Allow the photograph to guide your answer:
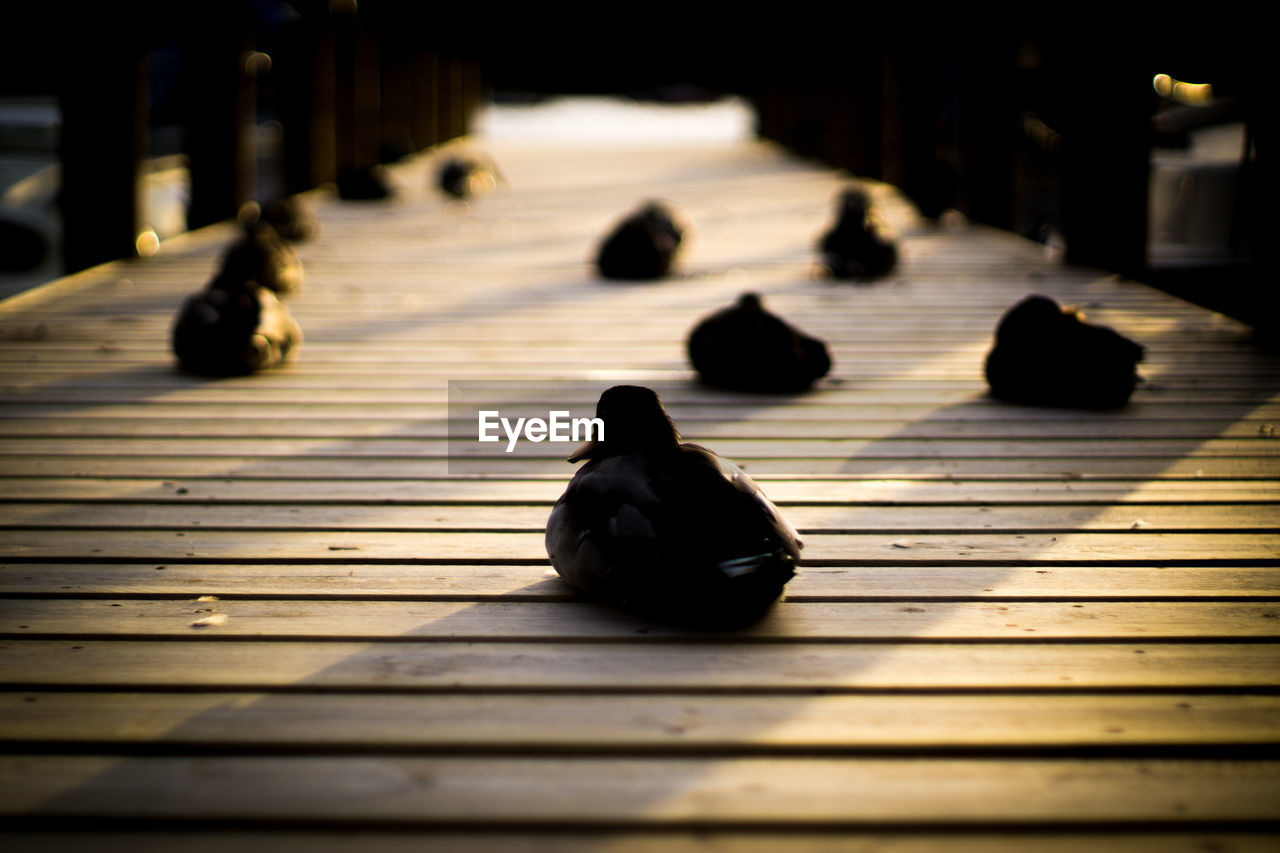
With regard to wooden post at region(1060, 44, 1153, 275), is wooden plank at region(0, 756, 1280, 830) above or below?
below

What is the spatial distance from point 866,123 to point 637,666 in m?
14.2

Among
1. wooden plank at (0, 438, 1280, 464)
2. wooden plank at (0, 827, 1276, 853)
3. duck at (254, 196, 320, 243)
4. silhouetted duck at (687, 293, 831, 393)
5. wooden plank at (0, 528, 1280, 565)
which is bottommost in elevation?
wooden plank at (0, 438, 1280, 464)

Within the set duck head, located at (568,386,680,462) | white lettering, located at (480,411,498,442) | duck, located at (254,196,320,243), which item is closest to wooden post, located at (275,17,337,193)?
duck, located at (254,196,320,243)

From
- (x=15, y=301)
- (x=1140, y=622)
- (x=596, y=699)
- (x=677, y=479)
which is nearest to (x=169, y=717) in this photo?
(x=596, y=699)

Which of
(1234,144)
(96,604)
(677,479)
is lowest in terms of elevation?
(96,604)

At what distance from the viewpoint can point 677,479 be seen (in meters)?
2.32

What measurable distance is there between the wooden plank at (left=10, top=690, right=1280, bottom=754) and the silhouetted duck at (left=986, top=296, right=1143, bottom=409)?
8.08 ft

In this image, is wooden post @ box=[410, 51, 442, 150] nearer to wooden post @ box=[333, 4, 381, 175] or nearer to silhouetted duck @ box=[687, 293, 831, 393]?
wooden post @ box=[333, 4, 381, 175]

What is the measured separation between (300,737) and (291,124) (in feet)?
41.2

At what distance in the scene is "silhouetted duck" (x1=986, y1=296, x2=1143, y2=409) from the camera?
4.36m

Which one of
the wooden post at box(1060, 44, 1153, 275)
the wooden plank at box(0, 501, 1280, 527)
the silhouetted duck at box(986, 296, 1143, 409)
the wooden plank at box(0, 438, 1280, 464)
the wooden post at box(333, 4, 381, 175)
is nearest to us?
the wooden plank at box(0, 501, 1280, 527)

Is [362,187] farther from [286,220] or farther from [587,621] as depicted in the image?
[587,621]

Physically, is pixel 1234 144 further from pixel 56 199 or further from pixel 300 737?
pixel 56 199

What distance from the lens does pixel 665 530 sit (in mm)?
2250
